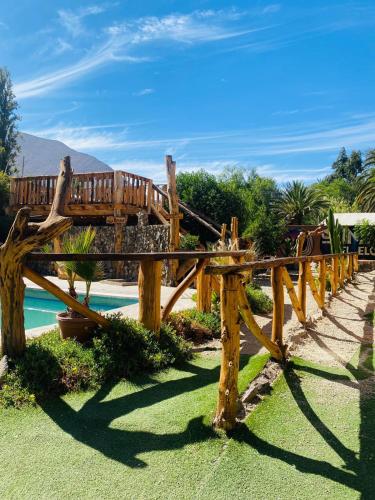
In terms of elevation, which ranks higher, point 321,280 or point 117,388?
point 321,280

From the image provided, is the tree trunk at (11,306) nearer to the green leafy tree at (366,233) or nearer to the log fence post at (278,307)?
the log fence post at (278,307)

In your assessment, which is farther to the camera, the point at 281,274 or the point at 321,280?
the point at 321,280

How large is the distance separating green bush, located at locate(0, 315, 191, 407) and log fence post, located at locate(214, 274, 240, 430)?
1.58m

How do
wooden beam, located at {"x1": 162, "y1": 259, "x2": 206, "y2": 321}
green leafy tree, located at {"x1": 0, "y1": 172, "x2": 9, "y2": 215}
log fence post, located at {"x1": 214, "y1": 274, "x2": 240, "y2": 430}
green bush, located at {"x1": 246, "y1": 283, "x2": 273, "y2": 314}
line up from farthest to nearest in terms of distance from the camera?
green leafy tree, located at {"x1": 0, "y1": 172, "x2": 9, "y2": 215}
green bush, located at {"x1": 246, "y1": 283, "x2": 273, "y2": 314}
wooden beam, located at {"x1": 162, "y1": 259, "x2": 206, "y2": 321}
log fence post, located at {"x1": 214, "y1": 274, "x2": 240, "y2": 430}

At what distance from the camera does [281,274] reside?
517 cm

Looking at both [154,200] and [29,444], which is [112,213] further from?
[29,444]

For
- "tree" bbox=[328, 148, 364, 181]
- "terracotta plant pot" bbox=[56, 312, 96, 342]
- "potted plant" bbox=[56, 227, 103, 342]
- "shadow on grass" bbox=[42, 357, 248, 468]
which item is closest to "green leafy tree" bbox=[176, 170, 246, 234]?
"potted plant" bbox=[56, 227, 103, 342]

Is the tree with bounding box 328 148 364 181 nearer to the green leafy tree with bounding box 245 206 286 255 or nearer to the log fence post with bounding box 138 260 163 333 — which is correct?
the green leafy tree with bounding box 245 206 286 255

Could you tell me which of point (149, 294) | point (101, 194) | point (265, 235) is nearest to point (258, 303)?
point (149, 294)

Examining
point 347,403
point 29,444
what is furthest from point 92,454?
point 347,403

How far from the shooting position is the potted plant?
16.8 feet

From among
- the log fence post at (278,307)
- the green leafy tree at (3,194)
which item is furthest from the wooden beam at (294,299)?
the green leafy tree at (3,194)

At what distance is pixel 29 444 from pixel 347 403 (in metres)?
2.71

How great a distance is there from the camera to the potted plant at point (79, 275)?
5.12 metres
